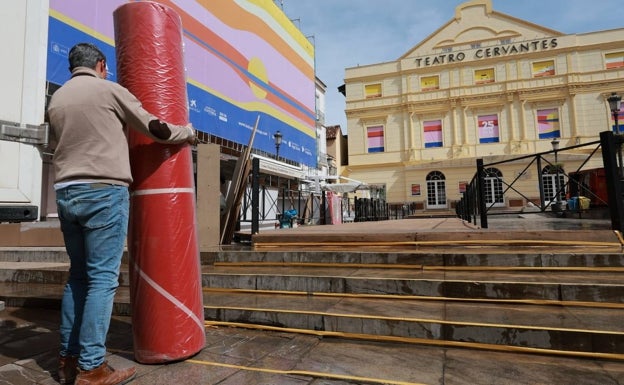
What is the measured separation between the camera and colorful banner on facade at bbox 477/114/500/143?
29.9m

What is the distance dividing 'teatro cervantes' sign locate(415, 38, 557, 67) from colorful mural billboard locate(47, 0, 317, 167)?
36.2 ft

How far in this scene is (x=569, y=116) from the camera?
93.3 ft

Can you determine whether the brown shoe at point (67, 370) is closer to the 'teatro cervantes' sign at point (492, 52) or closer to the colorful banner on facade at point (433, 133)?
the colorful banner on facade at point (433, 133)

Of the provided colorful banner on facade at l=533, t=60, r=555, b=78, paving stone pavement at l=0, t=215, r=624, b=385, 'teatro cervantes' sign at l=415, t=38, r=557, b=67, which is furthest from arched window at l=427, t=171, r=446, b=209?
paving stone pavement at l=0, t=215, r=624, b=385

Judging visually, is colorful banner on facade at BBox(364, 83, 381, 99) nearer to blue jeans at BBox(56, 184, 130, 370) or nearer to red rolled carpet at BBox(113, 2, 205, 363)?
red rolled carpet at BBox(113, 2, 205, 363)

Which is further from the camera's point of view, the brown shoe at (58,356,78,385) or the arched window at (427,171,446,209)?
the arched window at (427,171,446,209)

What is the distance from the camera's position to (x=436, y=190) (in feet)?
99.9

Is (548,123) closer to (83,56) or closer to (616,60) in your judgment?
(616,60)

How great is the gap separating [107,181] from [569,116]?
34.1 meters

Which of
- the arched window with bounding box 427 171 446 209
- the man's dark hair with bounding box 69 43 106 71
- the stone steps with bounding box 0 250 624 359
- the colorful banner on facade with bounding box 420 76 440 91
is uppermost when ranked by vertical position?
the colorful banner on facade with bounding box 420 76 440 91

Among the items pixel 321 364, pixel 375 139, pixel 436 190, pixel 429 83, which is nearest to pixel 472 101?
pixel 429 83

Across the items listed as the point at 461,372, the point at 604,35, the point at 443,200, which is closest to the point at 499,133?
the point at 443,200

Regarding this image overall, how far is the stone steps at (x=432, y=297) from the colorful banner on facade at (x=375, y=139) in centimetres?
2932

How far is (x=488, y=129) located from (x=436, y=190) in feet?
21.0
